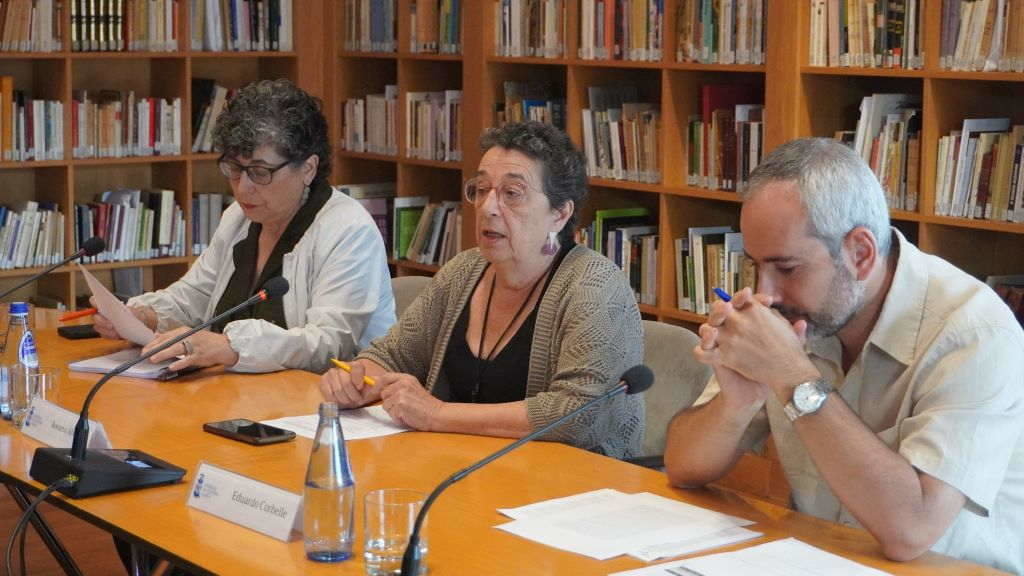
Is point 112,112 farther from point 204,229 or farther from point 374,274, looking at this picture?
point 374,274

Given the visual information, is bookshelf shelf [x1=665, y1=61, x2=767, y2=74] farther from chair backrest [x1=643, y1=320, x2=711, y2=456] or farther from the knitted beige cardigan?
the knitted beige cardigan

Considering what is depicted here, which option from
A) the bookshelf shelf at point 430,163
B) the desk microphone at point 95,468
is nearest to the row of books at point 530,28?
the bookshelf shelf at point 430,163

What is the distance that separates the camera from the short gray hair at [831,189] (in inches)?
81.1

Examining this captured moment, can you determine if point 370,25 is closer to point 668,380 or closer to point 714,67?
point 714,67

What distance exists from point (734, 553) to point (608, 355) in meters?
0.81

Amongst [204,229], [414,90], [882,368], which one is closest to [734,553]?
[882,368]

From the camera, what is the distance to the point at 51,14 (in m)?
5.50

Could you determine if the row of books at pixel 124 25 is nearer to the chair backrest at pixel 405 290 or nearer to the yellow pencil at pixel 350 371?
the chair backrest at pixel 405 290

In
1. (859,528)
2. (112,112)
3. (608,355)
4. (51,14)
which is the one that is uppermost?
(51,14)

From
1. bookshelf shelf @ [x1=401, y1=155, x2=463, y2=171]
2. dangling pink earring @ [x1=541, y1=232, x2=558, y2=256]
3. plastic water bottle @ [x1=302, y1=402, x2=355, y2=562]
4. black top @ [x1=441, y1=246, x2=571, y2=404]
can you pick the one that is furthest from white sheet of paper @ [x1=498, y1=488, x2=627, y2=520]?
bookshelf shelf @ [x1=401, y1=155, x2=463, y2=171]

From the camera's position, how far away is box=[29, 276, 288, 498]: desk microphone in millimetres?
2293

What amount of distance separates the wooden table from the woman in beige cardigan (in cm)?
9

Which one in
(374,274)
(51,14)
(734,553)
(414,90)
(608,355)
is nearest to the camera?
(734,553)

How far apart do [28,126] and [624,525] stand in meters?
4.14
